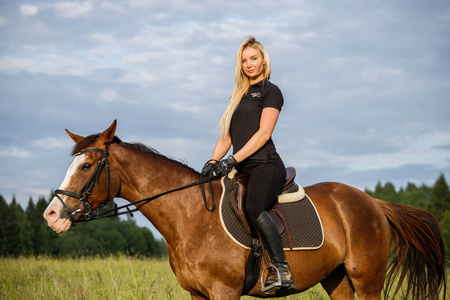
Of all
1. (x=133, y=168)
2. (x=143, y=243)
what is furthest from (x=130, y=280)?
(x=143, y=243)

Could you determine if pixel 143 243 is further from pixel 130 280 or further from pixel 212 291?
pixel 212 291

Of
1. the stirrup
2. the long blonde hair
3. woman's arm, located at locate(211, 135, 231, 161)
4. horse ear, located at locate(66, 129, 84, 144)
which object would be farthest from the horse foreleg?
horse ear, located at locate(66, 129, 84, 144)

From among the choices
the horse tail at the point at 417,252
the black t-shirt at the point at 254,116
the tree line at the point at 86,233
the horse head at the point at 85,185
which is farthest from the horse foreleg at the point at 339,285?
the tree line at the point at 86,233

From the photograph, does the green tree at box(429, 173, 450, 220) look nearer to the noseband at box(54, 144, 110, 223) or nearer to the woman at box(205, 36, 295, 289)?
the woman at box(205, 36, 295, 289)

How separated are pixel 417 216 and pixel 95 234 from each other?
208 ft

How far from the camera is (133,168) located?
5062mm

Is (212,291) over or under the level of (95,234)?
over

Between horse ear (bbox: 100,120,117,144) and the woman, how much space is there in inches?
47.8

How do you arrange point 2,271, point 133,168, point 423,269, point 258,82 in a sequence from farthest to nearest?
point 2,271, point 423,269, point 258,82, point 133,168

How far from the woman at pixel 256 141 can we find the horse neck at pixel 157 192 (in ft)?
1.60

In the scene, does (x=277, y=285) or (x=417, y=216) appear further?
(x=417, y=216)

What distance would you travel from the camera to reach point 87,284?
893cm

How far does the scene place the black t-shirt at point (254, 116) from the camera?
17.1 feet

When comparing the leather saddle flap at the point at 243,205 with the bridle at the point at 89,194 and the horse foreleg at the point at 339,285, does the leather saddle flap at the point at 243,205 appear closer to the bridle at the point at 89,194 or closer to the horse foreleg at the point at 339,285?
the bridle at the point at 89,194
